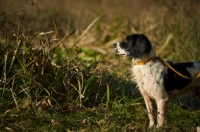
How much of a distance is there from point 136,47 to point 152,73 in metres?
0.38

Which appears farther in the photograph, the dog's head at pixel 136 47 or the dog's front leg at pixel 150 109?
the dog's front leg at pixel 150 109

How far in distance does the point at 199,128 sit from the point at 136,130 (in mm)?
776

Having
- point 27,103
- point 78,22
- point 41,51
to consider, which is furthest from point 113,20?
point 27,103

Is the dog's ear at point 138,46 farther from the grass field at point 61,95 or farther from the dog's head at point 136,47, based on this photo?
the grass field at point 61,95

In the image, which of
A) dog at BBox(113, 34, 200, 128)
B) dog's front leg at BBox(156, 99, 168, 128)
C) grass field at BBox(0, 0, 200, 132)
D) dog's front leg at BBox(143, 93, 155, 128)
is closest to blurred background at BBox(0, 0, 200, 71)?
grass field at BBox(0, 0, 200, 132)

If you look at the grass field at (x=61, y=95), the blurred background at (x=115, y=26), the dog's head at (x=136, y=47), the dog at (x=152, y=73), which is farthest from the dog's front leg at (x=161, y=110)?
the blurred background at (x=115, y=26)

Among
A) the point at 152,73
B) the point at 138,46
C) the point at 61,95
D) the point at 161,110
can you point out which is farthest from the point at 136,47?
the point at 61,95

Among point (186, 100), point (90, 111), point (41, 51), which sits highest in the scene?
point (41, 51)

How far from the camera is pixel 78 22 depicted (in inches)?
409

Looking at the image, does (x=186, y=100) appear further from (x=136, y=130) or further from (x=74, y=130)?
(x=74, y=130)

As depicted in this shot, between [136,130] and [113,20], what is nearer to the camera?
[136,130]

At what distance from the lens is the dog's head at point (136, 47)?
14.8 ft

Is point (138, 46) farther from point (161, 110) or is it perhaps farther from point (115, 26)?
point (115, 26)

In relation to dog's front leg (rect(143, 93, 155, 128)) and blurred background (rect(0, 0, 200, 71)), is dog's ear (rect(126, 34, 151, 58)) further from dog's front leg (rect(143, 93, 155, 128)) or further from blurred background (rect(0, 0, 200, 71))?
blurred background (rect(0, 0, 200, 71))
